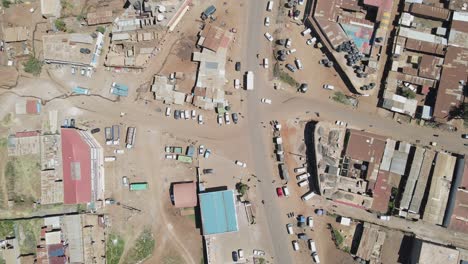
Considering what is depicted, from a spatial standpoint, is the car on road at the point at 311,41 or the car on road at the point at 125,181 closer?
the car on road at the point at 311,41

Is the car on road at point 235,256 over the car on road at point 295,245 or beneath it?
beneath

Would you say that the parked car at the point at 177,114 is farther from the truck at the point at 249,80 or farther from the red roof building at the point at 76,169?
the red roof building at the point at 76,169

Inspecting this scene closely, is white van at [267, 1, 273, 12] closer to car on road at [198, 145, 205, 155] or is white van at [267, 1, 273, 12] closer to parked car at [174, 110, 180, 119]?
parked car at [174, 110, 180, 119]

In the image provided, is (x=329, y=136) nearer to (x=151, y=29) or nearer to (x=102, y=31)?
(x=151, y=29)

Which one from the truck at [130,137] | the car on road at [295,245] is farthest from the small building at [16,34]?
the car on road at [295,245]

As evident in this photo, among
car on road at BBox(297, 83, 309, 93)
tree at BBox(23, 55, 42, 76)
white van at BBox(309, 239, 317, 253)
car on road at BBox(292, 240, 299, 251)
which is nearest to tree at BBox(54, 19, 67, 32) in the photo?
tree at BBox(23, 55, 42, 76)
